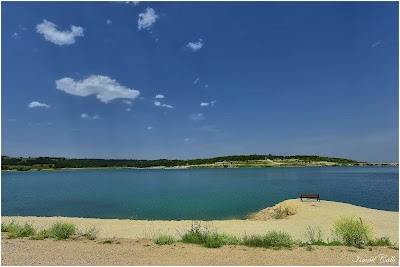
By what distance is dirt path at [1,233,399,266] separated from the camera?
1054 centimetres

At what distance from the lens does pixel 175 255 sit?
452 inches

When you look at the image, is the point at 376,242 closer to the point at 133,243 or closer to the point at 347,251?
the point at 347,251

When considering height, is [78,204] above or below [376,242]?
below

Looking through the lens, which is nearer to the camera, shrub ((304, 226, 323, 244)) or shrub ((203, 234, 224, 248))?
shrub ((203, 234, 224, 248))

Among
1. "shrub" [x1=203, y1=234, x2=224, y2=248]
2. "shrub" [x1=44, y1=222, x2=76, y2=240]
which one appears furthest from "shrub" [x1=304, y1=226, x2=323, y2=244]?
"shrub" [x1=44, y1=222, x2=76, y2=240]

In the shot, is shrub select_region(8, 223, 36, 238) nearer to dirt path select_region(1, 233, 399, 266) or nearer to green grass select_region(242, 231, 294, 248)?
dirt path select_region(1, 233, 399, 266)

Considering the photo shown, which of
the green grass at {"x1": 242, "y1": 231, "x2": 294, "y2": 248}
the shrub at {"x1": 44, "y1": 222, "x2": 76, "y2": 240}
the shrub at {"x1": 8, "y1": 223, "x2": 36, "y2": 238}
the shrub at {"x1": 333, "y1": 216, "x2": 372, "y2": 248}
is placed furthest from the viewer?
the shrub at {"x1": 8, "y1": 223, "x2": 36, "y2": 238}

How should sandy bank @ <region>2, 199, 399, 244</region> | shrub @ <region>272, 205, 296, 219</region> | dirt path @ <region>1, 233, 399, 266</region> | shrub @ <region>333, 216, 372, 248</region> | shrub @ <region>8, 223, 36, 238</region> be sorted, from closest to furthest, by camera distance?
1. dirt path @ <region>1, 233, 399, 266</region>
2. shrub @ <region>333, 216, 372, 248</region>
3. shrub @ <region>8, 223, 36, 238</region>
4. sandy bank @ <region>2, 199, 399, 244</region>
5. shrub @ <region>272, 205, 296, 219</region>

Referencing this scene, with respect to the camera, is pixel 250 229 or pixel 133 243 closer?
pixel 133 243

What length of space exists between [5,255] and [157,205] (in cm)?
2779

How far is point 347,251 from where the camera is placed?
1202 cm

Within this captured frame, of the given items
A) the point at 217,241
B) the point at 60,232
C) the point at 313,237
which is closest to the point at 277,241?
the point at 217,241

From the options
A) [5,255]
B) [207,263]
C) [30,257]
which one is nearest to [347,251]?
[207,263]

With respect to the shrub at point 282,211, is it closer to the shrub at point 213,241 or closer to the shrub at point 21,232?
the shrub at point 213,241
